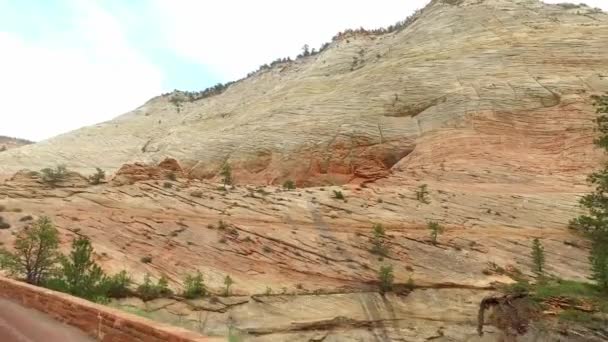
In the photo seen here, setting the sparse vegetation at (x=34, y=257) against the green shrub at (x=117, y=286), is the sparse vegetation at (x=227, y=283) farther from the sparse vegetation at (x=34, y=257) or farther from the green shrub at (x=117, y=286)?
the sparse vegetation at (x=34, y=257)

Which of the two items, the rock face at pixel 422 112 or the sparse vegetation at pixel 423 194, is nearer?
the sparse vegetation at pixel 423 194

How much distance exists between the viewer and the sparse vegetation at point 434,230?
2294 cm

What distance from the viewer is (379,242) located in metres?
22.4

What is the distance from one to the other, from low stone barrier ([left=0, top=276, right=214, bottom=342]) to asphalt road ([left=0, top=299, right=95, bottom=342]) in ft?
0.44

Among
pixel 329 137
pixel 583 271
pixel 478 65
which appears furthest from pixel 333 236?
pixel 478 65

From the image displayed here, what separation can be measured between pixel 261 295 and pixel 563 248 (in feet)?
42.7

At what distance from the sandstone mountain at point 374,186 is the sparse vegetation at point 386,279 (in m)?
0.39

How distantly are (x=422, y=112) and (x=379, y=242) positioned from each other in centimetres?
1921

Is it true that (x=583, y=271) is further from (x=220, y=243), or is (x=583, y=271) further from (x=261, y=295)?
(x=220, y=243)

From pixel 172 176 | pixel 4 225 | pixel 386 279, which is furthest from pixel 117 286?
pixel 172 176

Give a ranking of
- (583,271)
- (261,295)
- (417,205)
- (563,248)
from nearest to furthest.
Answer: (261,295) → (583,271) → (563,248) → (417,205)

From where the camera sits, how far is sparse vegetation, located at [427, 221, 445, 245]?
2294 cm

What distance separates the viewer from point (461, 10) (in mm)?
53312

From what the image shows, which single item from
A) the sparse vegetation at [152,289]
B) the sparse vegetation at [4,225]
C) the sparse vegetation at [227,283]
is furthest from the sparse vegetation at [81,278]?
the sparse vegetation at [4,225]
